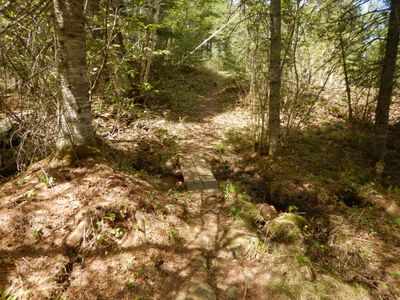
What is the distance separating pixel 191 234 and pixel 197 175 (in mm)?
1827

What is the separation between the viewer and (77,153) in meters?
3.96

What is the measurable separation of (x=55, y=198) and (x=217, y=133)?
5597 millimetres

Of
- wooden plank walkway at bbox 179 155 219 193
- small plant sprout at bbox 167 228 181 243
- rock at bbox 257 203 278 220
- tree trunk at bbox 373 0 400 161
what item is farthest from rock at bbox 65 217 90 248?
tree trunk at bbox 373 0 400 161

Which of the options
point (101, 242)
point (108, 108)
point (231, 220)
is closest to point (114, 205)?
point (101, 242)

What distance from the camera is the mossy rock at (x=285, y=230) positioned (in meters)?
3.75

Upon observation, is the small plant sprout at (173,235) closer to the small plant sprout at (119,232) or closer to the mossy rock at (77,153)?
the small plant sprout at (119,232)

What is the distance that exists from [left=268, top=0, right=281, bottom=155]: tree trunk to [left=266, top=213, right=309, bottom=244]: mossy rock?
257cm

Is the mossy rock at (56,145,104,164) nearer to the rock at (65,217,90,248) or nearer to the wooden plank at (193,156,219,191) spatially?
the rock at (65,217,90,248)

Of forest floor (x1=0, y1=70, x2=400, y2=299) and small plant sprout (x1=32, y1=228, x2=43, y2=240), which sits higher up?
small plant sprout (x1=32, y1=228, x2=43, y2=240)

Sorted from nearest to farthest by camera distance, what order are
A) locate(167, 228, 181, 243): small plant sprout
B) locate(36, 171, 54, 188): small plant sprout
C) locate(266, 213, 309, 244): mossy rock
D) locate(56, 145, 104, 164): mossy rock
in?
locate(167, 228, 181, 243): small plant sprout → locate(36, 171, 54, 188): small plant sprout → locate(266, 213, 309, 244): mossy rock → locate(56, 145, 104, 164): mossy rock

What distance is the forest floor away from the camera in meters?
2.78

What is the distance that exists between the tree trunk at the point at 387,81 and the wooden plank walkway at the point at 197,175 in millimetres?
3909

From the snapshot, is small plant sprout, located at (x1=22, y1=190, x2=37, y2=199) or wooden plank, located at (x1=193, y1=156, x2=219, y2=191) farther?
wooden plank, located at (x1=193, y1=156, x2=219, y2=191)

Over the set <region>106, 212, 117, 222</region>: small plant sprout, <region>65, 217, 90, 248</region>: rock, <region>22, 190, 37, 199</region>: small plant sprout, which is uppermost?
<region>22, 190, 37, 199</region>: small plant sprout
